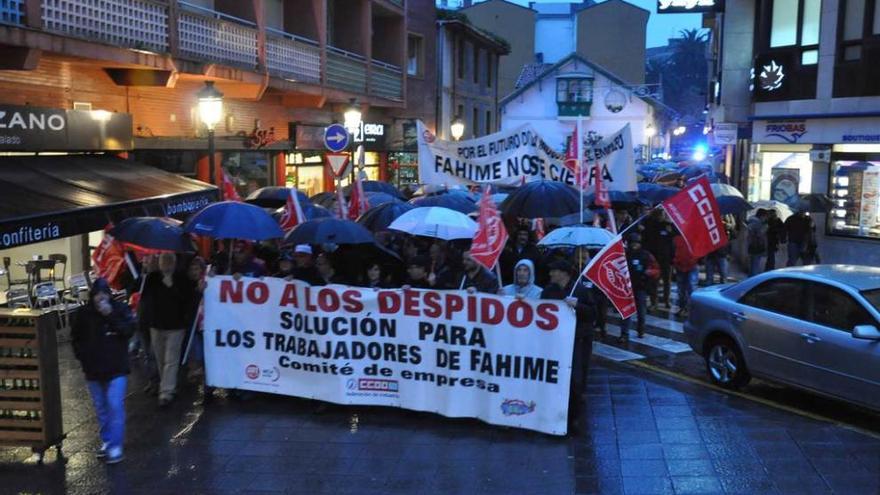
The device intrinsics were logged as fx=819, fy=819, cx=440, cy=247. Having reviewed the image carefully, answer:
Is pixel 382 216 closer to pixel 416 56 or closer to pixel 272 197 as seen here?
pixel 272 197

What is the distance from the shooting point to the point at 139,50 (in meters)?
13.2

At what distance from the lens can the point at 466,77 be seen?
125ft

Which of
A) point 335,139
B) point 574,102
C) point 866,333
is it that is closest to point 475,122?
point 574,102

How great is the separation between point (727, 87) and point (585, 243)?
51.6ft

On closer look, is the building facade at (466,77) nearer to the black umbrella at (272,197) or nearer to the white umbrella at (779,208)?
the white umbrella at (779,208)

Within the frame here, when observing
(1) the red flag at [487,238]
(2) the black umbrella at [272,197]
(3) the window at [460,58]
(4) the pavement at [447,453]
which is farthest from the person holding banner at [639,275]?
(3) the window at [460,58]

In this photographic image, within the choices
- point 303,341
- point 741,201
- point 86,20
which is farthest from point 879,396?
point 86,20

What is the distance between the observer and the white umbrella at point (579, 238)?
11.1 m

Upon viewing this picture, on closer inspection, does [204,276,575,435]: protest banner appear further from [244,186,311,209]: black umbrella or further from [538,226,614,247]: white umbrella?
[244,186,311,209]: black umbrella

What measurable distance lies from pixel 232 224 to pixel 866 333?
6831mm

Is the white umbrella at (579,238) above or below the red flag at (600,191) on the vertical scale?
below

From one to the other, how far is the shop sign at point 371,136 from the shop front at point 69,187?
1083cm

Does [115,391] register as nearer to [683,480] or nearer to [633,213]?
[683,480]

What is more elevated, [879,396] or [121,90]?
[121,90]
